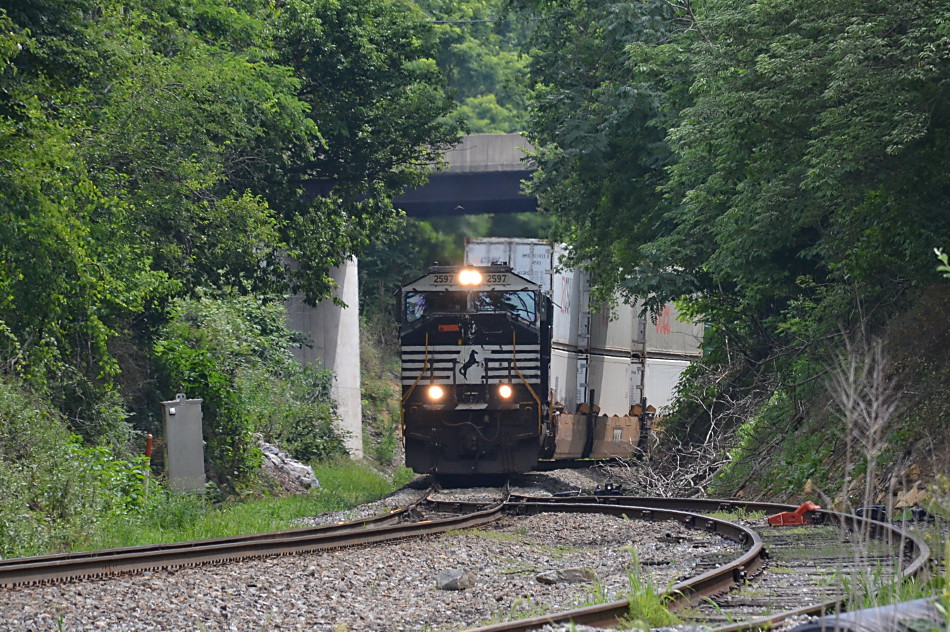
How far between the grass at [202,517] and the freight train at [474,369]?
166cm

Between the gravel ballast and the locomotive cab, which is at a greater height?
the locomotive cab

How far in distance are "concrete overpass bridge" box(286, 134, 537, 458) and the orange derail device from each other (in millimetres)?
17345

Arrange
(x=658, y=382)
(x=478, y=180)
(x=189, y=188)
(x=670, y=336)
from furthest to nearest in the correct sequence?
1. (x=478, y=180)
2. (x=670, y=336)
3. (x=658, y=382)
4. (x=189, y=188)

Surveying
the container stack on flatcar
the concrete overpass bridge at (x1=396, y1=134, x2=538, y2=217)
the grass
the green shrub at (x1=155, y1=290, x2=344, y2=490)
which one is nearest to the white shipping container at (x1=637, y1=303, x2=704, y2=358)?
the container stack on flatcar

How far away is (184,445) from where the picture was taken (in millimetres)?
15477

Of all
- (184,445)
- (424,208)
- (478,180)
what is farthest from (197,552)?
(424,208)

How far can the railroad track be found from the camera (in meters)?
6.20

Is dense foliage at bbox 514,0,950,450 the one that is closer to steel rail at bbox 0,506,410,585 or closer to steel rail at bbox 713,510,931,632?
steel rail at bbox 713,510,931,632

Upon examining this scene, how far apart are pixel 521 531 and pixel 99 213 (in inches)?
289

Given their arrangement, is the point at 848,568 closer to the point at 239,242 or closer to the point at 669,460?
the point at 669,460

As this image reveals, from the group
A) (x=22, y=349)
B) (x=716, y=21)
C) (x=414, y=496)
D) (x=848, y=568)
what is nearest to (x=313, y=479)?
(x=414, y=496)

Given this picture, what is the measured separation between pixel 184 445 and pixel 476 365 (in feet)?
15.6

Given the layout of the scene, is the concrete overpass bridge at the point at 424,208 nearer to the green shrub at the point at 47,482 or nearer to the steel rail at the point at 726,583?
the green shrub at the point at 47,482

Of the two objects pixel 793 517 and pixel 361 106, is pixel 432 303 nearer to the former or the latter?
pixel 361 106
